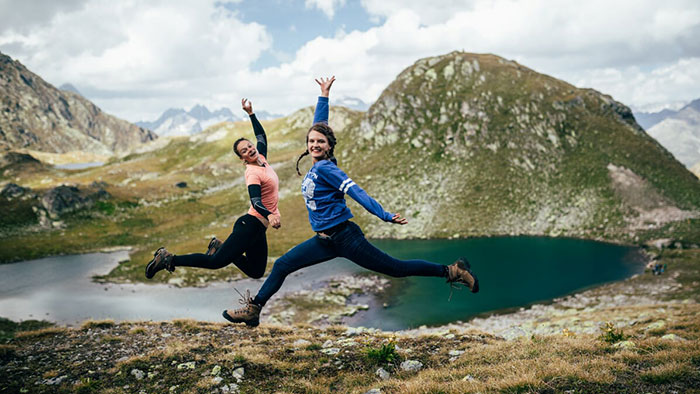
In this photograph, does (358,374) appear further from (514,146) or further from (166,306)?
(514,146)

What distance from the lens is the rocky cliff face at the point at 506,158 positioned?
3004 inches

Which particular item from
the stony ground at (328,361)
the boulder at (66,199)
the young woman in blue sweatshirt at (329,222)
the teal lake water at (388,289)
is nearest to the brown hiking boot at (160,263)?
the young woman in blue sweatshirt at (329,222)

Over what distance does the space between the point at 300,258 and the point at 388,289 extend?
40437 millimetres

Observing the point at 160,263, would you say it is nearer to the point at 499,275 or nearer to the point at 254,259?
the point at 254,259

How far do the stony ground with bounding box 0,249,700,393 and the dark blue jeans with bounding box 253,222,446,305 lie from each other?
236 centimetres

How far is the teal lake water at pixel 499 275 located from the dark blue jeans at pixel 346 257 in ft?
96.6

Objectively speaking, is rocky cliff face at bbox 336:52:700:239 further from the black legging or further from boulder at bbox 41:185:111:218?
the black legging

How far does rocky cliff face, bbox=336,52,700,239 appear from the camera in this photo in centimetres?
7631

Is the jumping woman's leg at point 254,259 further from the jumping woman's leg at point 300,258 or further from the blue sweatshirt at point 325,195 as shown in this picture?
the blue sweatshirt at point 325,195

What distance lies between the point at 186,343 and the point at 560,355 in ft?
39.3

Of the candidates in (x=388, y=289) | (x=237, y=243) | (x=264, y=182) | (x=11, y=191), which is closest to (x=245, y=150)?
(x=264, y=182)

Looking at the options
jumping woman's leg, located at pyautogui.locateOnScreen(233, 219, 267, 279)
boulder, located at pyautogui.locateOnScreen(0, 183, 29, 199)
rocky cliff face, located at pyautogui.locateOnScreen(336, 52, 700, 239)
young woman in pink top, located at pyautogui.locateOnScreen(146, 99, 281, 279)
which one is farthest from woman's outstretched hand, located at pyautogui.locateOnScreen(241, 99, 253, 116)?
boulder, located at pyautogui.locateOnScreen(0, 183, 29, 199)

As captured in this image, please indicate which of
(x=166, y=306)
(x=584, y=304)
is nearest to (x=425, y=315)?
(x=584, y=304)

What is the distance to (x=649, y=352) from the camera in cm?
910
